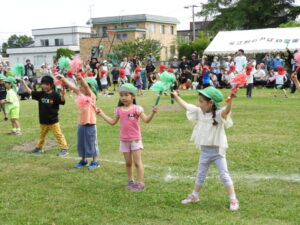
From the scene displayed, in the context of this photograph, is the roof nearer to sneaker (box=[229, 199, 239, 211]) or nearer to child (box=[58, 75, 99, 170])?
child (box=[58, 75, 99, 170])

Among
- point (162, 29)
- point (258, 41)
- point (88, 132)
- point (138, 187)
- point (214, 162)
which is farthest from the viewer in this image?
point (162, 29)

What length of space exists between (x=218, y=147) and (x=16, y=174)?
Result: 3.87 metres

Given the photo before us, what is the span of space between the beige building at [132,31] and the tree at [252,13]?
1420cm

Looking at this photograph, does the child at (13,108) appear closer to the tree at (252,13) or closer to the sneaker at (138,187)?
the sneaker at (138,187)

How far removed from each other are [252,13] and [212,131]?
42686 mm

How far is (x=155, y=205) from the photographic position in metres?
5.48

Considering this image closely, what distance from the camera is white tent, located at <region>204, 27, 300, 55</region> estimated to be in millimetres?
25500

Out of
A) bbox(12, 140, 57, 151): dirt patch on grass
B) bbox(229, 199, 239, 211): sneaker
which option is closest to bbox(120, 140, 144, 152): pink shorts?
bbox(229, 199, 239, 211): sneaker

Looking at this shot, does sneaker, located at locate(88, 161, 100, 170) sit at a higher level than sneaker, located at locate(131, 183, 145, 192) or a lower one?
higher

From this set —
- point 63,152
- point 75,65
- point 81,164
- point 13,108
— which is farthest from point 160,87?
point 13,108

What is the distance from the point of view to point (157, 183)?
21.2 feet

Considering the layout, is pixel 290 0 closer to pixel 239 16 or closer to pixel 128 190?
pixel 239 16

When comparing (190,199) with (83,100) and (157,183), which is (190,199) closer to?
(157,183)

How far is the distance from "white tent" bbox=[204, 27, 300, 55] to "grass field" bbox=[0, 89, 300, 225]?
51.3 ft
